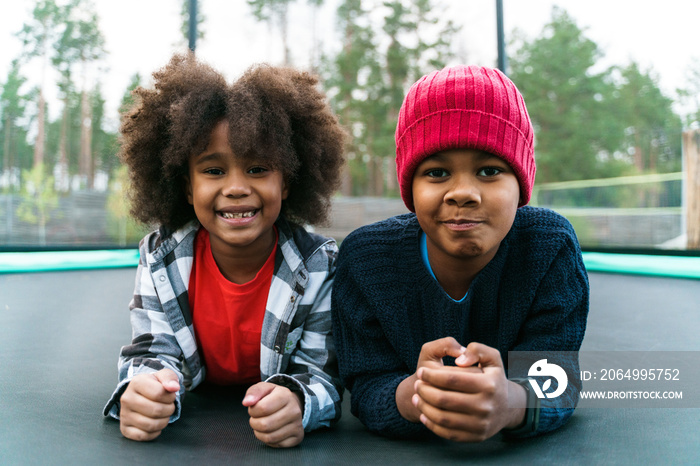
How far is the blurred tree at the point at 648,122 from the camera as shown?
3.50 meters

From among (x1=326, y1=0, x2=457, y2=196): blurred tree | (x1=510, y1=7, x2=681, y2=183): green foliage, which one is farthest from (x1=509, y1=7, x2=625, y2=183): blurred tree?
(x1=326, y1=0, x2=457, y2=196): blurred tree

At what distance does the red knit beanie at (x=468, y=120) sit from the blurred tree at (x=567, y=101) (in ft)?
14.0

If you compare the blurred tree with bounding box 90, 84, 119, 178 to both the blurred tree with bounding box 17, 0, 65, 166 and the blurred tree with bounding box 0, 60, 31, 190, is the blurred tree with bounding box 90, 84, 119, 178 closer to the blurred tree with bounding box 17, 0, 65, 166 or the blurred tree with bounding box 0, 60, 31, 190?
the blurred tree with bounding box 17, 0, 65, 166

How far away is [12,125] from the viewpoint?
3.30 m

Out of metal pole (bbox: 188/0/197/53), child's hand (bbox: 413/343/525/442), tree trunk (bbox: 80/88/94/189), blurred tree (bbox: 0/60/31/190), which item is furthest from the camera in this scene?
tree trunk (bbox: 80/88/94/189)

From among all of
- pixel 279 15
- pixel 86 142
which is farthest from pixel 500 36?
pixel 86 142

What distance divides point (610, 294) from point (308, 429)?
165 centimetres

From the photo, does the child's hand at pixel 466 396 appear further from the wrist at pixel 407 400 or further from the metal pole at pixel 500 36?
the metal pole at pixel 500 36

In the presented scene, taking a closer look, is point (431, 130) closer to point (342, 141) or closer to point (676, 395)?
point (342, 141)

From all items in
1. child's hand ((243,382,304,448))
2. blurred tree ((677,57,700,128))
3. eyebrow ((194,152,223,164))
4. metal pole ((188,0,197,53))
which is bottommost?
child's hand ((243,382,304,448))

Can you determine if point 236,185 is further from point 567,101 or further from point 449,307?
point 567,101

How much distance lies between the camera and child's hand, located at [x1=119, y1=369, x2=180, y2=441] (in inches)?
27.3

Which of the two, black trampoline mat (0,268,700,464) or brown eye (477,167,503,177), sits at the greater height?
brown eye (477,167,503,177)

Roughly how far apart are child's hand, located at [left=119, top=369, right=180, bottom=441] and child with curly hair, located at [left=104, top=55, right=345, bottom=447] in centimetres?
7
